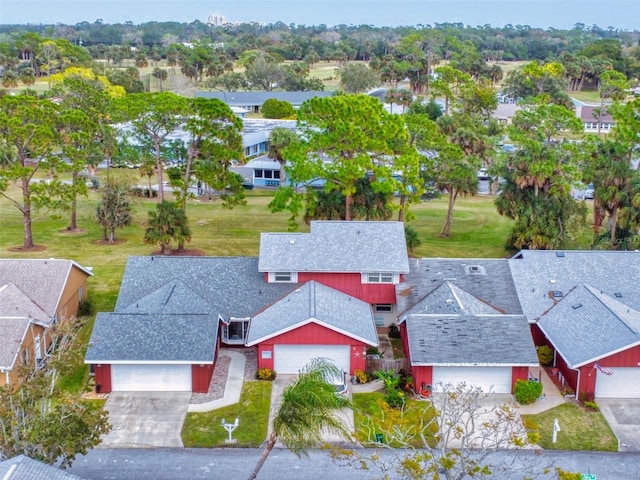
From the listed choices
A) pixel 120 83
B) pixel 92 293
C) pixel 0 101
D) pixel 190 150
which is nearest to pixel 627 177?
pixel 190 150

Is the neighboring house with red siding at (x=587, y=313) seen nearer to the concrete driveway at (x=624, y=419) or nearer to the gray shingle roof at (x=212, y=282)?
the concrete driveway at (x=624, y=419)

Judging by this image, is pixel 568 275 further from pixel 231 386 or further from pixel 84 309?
pixel 84 309

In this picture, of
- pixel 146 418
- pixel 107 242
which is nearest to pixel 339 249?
pixel 146 418

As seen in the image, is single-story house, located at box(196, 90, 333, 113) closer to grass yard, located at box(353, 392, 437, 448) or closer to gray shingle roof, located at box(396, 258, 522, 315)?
gray shingle roof, located at box(396, 258, 522, 315)

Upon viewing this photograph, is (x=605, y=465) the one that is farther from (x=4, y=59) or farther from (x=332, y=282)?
(x=4, y=59)

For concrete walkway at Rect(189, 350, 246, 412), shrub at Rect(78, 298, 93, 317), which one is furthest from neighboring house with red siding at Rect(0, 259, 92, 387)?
concrete walkway at Rect(189, 350, 246, 412)

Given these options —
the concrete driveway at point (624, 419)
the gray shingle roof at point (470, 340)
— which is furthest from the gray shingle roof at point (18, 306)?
the concrete driveway at point (624, 419)
